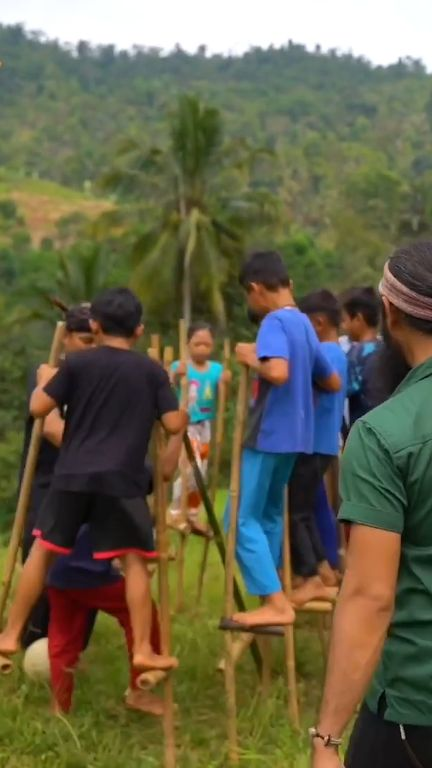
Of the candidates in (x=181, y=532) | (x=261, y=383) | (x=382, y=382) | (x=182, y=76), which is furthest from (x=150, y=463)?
(x=182, y=76)

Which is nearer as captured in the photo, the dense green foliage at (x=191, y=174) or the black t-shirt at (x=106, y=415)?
the black t-shirt at (x=106, y=415)

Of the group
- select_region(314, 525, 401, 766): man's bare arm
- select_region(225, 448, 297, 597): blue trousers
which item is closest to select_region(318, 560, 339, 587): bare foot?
select_region(225, 448, 297, 597): blue trousers

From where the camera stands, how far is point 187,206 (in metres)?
30.8

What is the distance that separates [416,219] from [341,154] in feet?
84.4

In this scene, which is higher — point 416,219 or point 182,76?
point 182,76

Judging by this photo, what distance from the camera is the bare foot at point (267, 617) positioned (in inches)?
174

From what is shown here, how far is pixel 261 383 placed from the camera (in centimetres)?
477

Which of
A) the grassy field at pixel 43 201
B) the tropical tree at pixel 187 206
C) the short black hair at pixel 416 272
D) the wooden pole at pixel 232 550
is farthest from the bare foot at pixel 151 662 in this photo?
the grassy field at pixel 43 201

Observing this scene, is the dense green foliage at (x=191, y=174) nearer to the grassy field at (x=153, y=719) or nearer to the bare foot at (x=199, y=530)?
the bare foot at (x=199, y=530)

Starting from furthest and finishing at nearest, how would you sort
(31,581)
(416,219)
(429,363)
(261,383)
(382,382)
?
(416,219), (261,383), (31,581), (382,382), (429,363)

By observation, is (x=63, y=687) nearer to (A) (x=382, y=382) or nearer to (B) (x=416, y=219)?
(A) (x=382, y=382)

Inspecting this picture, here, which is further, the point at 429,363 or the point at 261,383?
the point at 261,383

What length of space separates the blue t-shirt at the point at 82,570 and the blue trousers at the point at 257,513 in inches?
20.3

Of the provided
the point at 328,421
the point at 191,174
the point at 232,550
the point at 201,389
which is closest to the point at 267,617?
the point at 232,550
